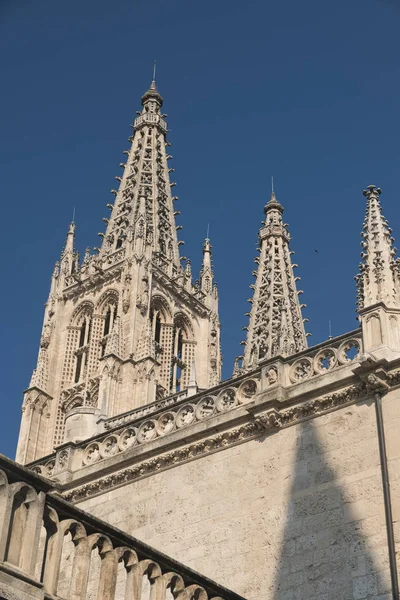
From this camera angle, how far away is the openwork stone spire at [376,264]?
50.6 feet

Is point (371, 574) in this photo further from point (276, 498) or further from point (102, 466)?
point (102, 466)

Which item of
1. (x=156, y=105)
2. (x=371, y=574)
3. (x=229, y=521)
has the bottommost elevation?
(x=371, y=574)

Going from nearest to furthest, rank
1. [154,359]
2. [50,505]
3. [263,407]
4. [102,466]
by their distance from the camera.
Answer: [50,505] → [263,407] → [102,466] → [154,359]

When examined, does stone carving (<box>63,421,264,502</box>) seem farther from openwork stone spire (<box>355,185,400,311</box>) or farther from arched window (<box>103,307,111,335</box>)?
arched window (<box>103,307,111,335</box>)

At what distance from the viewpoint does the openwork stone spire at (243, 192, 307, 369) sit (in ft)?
133

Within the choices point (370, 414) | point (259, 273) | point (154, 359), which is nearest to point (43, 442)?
point (154, 359)

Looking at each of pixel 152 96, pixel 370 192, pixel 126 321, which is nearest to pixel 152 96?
pixel 152 96

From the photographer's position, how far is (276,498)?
47.1 feet

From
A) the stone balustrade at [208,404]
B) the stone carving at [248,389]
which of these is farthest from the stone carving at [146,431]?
the stone carving at [248,389]

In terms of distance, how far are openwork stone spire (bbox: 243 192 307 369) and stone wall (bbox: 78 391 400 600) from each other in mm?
22583

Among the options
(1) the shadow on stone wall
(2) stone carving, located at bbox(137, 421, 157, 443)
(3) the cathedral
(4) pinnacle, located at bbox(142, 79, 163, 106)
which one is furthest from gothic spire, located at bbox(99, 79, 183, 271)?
(1) the shadow on stone wall

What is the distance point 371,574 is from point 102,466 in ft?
18.3

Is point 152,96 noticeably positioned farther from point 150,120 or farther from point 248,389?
point 248,389

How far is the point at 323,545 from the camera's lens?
13352 mm
